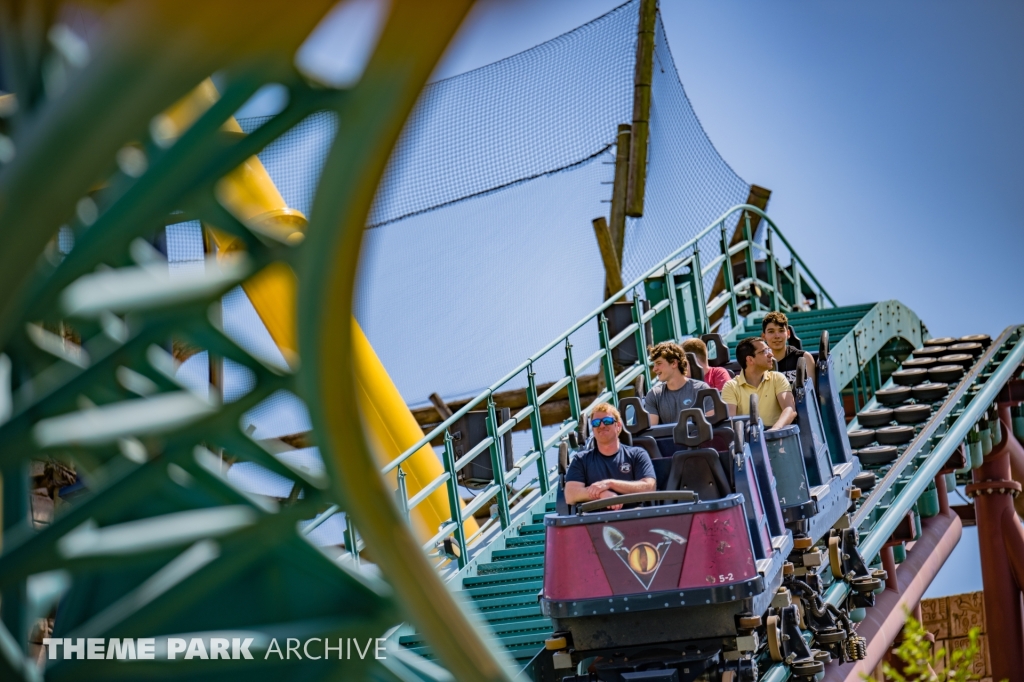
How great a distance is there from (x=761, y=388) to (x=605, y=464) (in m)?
1.25

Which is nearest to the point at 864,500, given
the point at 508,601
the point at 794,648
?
the point at 794,648

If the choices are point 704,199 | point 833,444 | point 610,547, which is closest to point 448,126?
point 704,199

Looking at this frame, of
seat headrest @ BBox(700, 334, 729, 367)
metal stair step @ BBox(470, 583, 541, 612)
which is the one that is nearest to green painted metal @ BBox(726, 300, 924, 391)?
seat headrest @ BBox(700, 334, 729, 367)

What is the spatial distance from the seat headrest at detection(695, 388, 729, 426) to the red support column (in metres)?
4.62

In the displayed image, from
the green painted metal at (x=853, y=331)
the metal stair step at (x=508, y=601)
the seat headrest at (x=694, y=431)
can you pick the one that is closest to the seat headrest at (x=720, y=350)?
the green painted metal at (x=853, y=331)

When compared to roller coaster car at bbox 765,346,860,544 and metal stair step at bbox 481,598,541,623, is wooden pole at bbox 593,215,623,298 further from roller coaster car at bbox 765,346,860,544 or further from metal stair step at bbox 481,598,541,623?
metal stair step at bbox 481,598,541,623

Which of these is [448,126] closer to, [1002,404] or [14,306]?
[1002,404]

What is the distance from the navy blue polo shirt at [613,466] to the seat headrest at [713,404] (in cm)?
38

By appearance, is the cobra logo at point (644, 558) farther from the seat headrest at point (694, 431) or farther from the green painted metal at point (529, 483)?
the green painted metal at point (529, 483)

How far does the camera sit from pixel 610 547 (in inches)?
195

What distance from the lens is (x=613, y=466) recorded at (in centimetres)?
540

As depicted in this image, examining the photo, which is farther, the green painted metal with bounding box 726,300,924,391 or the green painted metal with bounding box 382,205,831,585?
the green painted metal with bounding box 726,300,924,391

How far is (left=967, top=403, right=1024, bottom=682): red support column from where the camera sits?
9.07 meters

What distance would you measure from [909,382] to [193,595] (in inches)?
328
